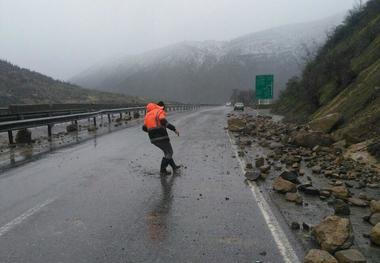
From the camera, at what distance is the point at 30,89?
Answer: 6038 cm

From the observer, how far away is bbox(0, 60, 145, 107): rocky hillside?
2128 inches

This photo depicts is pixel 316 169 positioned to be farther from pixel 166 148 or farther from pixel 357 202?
pixel 166 148

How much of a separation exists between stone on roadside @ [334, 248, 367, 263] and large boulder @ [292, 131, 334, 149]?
9.49 metres

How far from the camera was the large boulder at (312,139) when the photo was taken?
14.3 metres

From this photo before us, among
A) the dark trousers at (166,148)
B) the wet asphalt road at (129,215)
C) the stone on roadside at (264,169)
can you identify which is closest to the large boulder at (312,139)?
the wet asphalt road at (129,215)

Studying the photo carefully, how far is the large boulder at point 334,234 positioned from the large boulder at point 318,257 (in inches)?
12.1

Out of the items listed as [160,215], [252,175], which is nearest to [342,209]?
[160,215]

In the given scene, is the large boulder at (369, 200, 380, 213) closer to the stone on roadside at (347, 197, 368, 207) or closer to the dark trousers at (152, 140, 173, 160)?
the stone on roadside at (347, 197, 368, 207)

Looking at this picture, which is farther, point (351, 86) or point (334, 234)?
point (351, 86)

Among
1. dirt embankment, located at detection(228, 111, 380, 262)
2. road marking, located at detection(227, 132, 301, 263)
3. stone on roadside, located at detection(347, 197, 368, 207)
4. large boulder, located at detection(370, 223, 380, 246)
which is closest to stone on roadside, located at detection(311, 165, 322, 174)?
dirt embankment, located at detection(228, 111, 380, 262)

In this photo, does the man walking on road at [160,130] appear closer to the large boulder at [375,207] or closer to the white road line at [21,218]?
the white road line at [21,218]

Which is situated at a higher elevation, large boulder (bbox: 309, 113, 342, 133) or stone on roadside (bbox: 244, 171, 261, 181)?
large boulder (bbox: 309, 113, 342, 133)

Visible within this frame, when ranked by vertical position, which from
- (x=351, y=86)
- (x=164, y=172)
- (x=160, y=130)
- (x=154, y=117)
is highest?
(x=351, y=86)

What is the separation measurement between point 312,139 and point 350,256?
9838 mm
